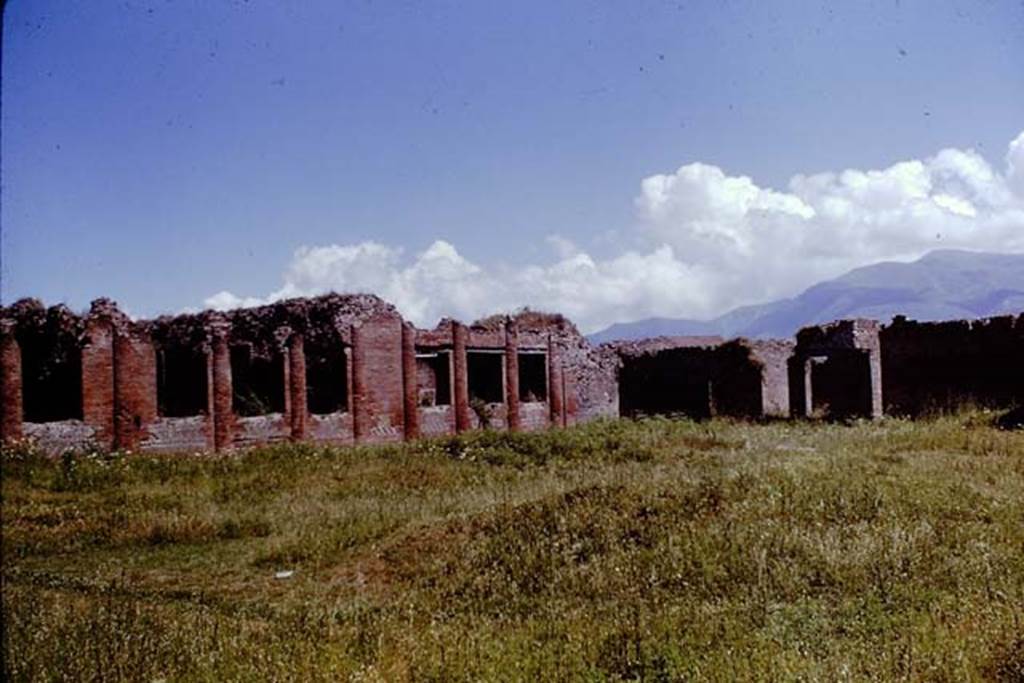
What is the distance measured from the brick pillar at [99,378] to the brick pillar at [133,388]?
12 centimetres

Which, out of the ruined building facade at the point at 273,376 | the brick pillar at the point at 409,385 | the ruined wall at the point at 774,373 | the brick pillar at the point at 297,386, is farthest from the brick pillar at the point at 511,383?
the ruined wall at the point at 774,373

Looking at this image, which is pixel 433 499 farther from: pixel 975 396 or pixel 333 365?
pixel 975 396

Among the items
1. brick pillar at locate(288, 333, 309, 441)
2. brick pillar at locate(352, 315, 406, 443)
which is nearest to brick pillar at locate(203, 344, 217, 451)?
brick pillar at locate(288, 333, 309, 441)

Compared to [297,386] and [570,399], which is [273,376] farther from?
[570,399]

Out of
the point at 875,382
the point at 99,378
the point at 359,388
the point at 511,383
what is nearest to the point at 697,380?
the point at 875,382

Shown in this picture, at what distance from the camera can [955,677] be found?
4176 millimetres

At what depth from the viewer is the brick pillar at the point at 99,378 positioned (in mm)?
18016

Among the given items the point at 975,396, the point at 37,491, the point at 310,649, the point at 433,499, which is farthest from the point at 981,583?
the point at 975,396

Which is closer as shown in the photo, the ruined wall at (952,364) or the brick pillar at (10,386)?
the brick pillar at (10,386)

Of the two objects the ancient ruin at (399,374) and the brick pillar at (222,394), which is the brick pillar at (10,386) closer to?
the ancient ruin at (399,374)

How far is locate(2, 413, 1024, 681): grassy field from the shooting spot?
5.06 meters

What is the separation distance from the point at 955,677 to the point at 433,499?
365 inches

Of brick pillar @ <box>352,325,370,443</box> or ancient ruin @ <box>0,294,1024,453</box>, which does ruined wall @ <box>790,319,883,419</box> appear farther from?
brick pillar @ <box>352,325,370,443</box>

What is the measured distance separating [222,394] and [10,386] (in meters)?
4.47
